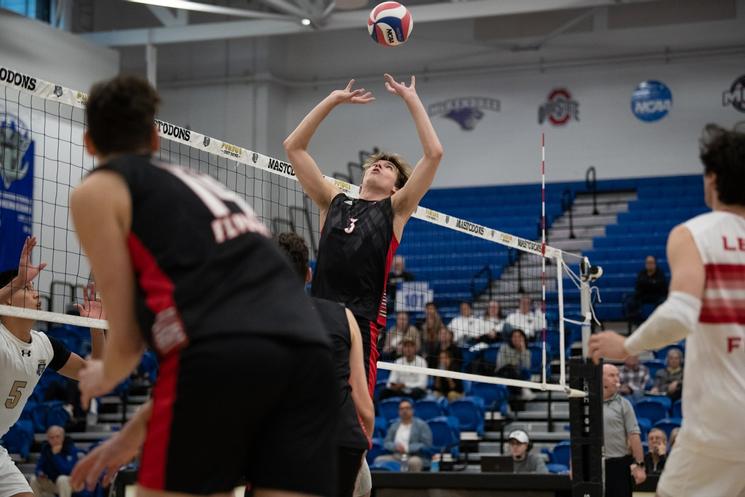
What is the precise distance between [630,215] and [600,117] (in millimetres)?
2620

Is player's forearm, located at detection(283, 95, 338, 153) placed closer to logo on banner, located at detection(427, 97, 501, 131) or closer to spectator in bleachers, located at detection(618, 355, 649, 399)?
spectator in bleachers, located at detection(618, 355, 649, 399)

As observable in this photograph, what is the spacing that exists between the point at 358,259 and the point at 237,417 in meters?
2.76

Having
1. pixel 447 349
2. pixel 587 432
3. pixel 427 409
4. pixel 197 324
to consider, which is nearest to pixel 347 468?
pixel 197 324

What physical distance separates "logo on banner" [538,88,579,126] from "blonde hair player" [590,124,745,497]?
19.6 meters

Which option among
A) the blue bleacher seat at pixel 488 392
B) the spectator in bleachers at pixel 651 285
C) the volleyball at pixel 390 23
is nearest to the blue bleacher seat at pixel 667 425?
the blue bleacher seat at pixel 488 392

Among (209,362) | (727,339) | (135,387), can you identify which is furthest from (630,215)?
(209,362)

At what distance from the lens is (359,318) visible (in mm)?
5539

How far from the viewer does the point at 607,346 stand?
12.6 ft

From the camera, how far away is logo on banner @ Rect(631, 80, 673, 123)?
875 inches

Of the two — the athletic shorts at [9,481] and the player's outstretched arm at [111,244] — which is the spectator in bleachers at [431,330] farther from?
the player's outstretched arm at [111,244]

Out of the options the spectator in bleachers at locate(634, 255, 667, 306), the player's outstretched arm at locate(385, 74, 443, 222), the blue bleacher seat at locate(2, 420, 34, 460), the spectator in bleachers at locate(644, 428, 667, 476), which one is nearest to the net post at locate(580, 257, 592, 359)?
the spectator in bleachers at locate(644, 428, 667, 476)

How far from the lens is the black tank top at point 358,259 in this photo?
556cm

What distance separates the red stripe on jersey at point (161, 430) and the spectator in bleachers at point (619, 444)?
8.04 metres

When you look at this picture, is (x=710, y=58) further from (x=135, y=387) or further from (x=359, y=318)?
(x=359, y=318)
